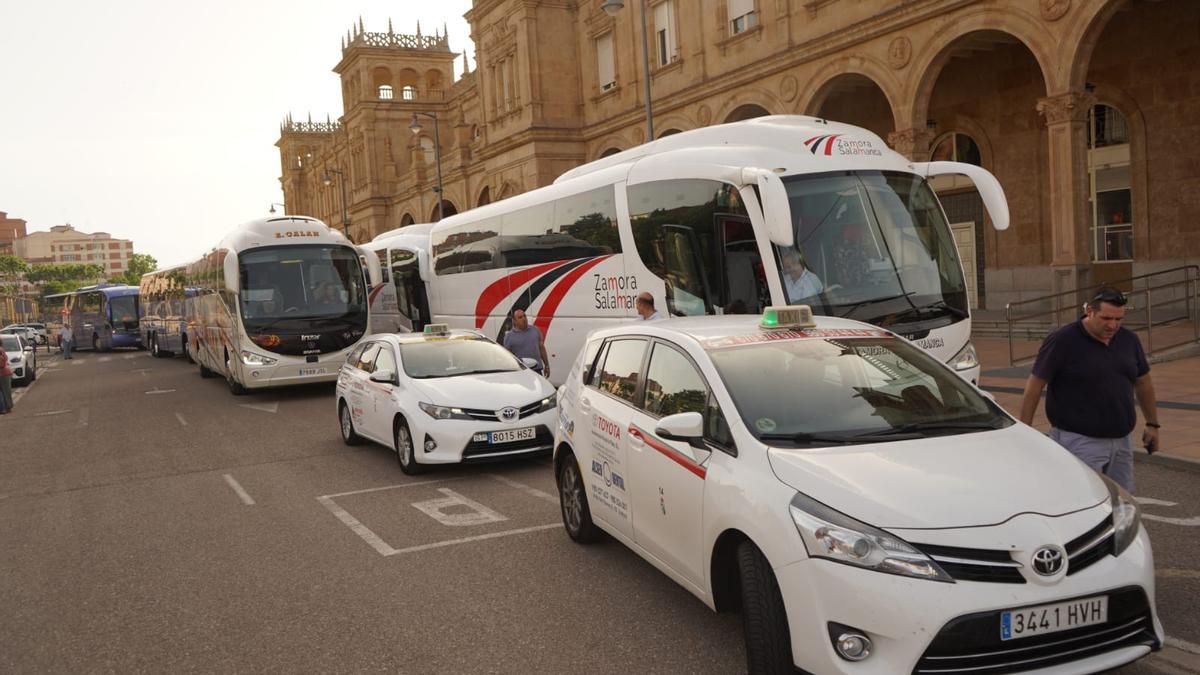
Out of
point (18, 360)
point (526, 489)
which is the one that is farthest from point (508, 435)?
point (18, 360)

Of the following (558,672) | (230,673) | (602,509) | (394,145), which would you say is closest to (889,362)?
(602,509)

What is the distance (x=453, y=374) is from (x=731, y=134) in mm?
4682

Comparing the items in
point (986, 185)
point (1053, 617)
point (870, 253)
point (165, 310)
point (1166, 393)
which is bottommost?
point (1166, 393)

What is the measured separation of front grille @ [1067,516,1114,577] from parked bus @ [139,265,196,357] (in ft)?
83.6

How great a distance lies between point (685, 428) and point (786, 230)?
201 inches

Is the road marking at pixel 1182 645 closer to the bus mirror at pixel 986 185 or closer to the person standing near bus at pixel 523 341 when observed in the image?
the bus mirror at pixel 986 185

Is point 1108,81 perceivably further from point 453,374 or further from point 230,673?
point 230,673

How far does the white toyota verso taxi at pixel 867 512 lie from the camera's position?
3.57 metres

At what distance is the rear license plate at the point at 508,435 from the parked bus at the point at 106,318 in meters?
41.6

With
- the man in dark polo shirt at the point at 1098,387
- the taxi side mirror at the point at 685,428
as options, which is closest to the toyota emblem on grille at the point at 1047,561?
the taxi side mirror at the point at 685,428

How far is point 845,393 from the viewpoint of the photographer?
4.92 m

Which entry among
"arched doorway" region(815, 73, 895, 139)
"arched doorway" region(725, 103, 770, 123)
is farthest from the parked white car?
"arched doorway" region(815, 73, 895, 139)

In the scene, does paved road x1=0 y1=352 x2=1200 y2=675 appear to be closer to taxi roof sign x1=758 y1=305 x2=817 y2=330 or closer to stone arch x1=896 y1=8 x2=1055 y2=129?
taxi roof sign x1=758 y1=305 x2=817 y2=330

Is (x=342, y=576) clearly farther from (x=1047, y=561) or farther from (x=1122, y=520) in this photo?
(x=1122, y=520)
